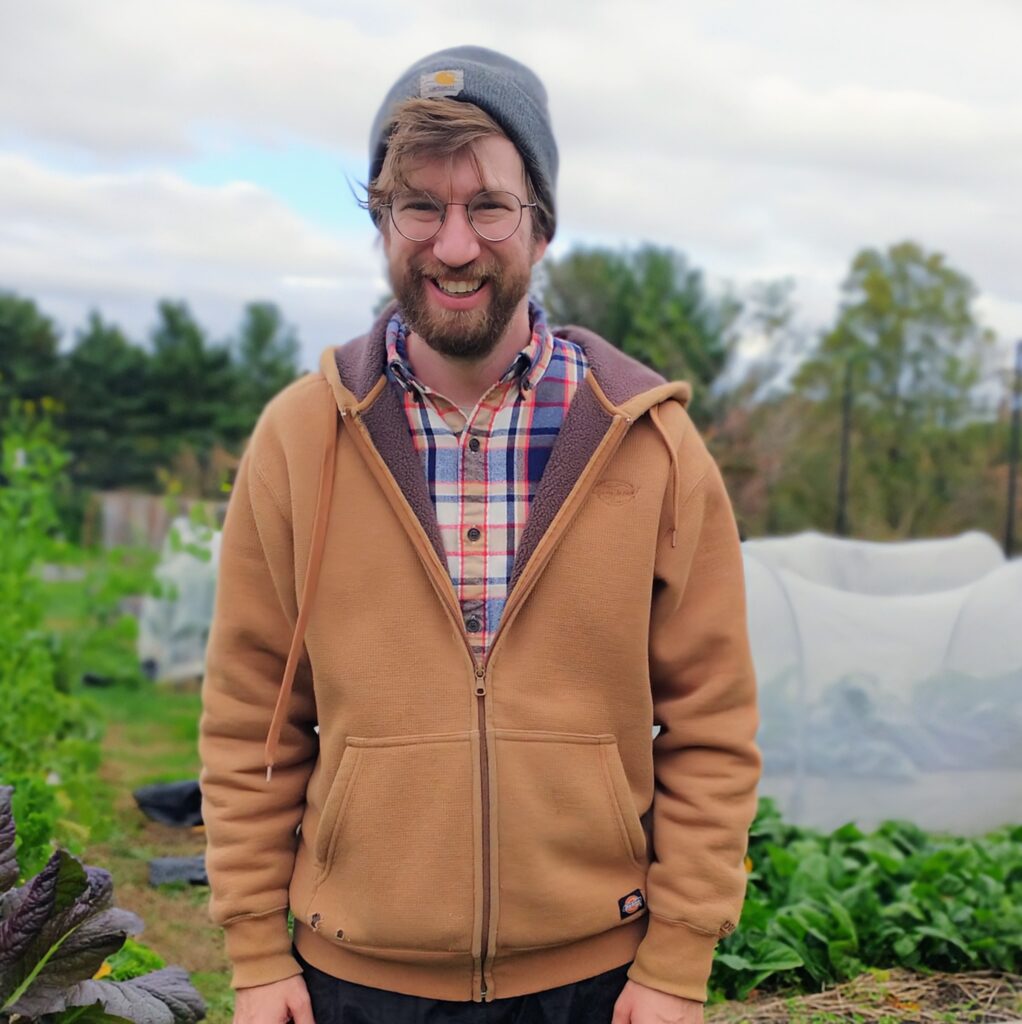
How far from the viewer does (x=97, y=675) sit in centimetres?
804

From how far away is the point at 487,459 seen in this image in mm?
1830

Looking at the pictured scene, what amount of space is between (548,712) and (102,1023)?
3.30ft

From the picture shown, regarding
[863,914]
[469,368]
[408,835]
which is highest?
[469,368]

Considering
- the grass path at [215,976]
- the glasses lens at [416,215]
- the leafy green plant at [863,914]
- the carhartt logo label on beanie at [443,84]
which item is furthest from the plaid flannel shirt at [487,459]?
the leafy green plant at [863,914]

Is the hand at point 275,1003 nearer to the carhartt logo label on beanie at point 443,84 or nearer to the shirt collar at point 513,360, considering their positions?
the shirt collar at point 513,360

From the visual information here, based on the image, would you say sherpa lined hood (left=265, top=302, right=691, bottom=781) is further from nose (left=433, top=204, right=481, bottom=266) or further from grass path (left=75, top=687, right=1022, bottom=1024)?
grass path (left=75, top=687, right=1022, bottom=1024)

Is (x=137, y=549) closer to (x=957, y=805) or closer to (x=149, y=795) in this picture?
(x=149, y=795)

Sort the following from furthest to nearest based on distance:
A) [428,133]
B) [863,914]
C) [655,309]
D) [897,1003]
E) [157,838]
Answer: [655,309] → [157,838] → [863,914] → [897,1003] → [428,133]

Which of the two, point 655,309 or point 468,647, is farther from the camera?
point 655,309

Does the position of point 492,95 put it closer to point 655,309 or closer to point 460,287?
point 460,287

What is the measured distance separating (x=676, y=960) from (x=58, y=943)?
1032 mm

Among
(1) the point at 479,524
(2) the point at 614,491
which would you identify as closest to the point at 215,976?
(1) the point at 479,524

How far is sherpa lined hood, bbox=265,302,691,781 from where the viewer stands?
1.75 meters

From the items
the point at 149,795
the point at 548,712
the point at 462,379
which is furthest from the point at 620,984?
the point at 149,795
